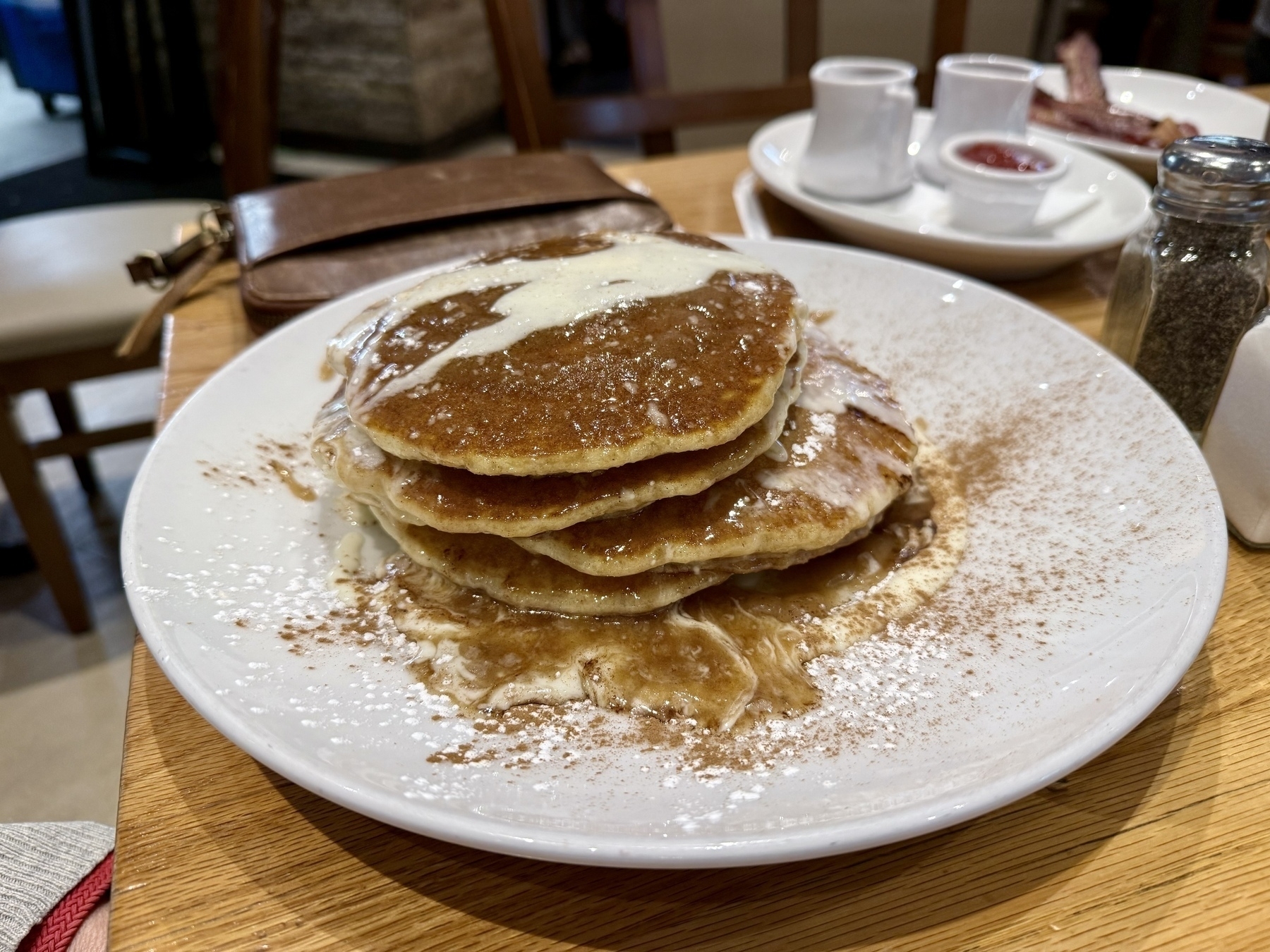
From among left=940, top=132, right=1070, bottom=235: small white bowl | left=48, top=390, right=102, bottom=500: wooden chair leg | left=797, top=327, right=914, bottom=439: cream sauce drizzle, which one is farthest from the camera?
left=48, top=390, right=102, bottom=500: wooden chair leg

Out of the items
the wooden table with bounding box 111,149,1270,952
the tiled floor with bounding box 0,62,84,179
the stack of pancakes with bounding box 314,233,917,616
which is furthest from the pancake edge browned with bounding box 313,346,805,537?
the tiled floor with bounding box 0,62,84,179

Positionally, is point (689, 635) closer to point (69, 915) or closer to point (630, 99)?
point (69, 915)

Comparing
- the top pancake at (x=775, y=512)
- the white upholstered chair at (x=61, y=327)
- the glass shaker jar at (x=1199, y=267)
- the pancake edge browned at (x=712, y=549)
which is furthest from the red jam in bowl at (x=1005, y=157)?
the white upholstered chair at (x=61, y=327)

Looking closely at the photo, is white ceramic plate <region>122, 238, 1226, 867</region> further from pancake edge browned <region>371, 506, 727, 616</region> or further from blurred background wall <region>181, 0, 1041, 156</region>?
blurred background wall <region>181, 0, 1041, 156</region>

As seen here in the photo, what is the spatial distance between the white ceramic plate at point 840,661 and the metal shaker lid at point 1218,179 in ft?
0.59

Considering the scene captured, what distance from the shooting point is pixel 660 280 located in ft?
3.02

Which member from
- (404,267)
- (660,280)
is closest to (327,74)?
→ (404,267)

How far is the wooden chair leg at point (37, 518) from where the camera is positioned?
207 cm

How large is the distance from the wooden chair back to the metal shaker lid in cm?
148

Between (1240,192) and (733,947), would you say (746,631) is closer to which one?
(733,947)

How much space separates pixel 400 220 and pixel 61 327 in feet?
3.89

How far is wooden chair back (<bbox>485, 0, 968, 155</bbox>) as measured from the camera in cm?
214

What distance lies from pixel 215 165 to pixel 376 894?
5.34 metres

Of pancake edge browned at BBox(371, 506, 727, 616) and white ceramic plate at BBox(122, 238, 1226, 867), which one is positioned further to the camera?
pancake edge browned at BBox(371, 506, 727, 616)
